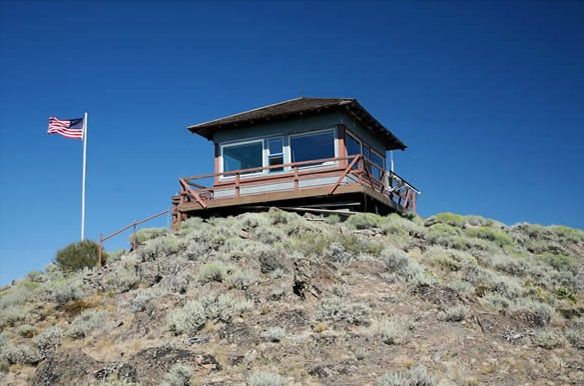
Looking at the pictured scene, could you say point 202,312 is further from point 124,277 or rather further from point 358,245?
point 358,245

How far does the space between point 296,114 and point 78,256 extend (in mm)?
9940

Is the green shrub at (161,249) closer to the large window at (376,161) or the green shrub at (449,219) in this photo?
the large window at (376,161)

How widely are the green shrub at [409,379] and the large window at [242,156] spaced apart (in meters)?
16.4

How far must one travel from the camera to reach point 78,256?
2141 centimetres

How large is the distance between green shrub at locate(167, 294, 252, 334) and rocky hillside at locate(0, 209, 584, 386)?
3 centimetres

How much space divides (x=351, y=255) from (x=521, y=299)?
178 inches

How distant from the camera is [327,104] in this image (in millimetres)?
23625

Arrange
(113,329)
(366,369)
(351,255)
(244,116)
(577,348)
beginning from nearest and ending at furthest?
(366,369) → (577,348) → (113,329) → (351,255) → (244,116)

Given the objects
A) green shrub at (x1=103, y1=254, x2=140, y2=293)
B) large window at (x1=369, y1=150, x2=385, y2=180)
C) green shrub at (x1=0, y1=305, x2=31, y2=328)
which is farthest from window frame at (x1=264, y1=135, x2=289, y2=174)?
green shrub at (x1=0, y1=305, x2=31, y2=328)

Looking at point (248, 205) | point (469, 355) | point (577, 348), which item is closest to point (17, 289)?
point (248, 205)

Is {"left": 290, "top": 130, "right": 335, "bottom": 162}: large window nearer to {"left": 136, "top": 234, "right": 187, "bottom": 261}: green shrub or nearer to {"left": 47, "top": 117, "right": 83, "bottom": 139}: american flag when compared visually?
{"left": 136, "top": 234, "right": 187, "bottom": 261}: green shrub

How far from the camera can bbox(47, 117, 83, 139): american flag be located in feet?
89.9

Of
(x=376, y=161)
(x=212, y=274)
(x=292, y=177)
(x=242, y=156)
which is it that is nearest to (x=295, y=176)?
(x=292, y=177)

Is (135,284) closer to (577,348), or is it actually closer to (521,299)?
(521,299)
